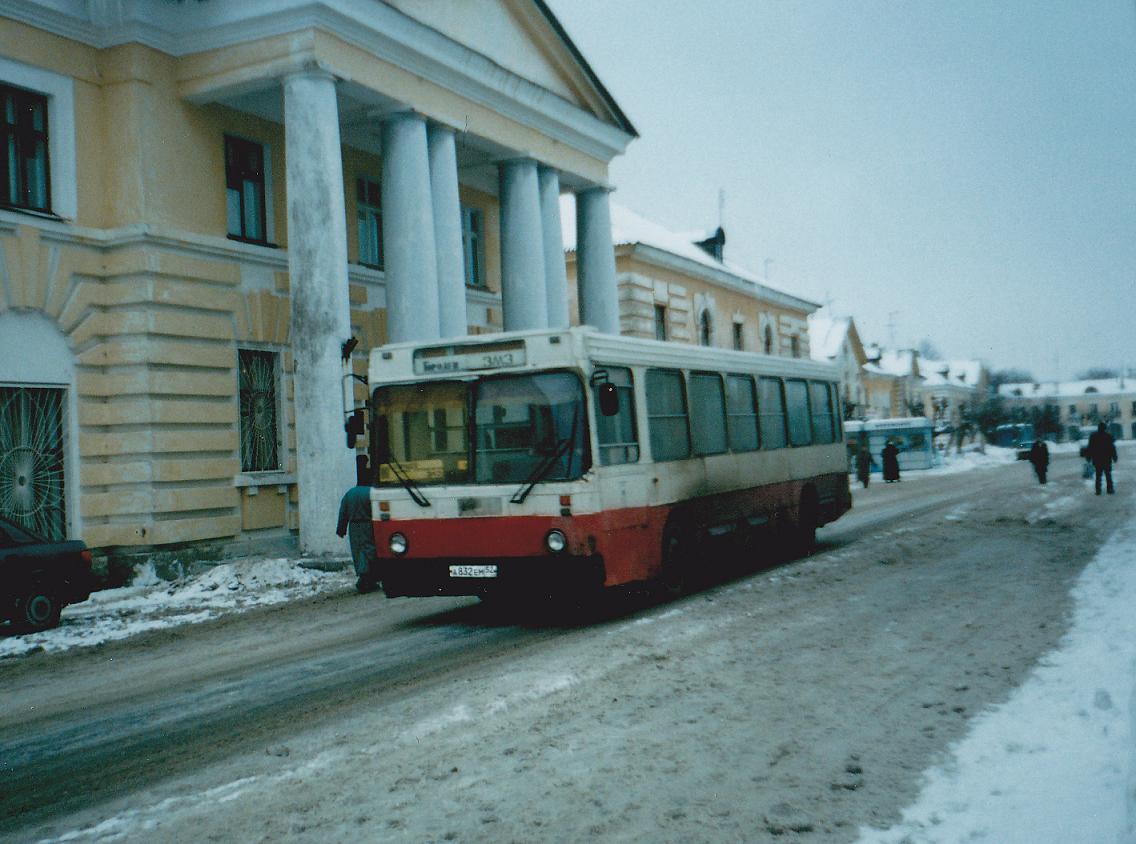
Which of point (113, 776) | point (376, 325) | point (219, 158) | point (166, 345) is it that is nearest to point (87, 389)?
point (166, 345)

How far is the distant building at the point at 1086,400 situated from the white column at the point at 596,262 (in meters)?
91.0

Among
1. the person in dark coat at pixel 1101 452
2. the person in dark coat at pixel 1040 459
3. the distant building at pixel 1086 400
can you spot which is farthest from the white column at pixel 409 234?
the distant building at pixel 1086 400

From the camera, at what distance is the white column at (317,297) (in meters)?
17.5

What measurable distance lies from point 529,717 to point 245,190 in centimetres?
1534

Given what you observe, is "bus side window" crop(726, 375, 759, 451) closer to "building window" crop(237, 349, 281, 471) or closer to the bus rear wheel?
the bus rear wheel

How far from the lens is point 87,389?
17.4 meters

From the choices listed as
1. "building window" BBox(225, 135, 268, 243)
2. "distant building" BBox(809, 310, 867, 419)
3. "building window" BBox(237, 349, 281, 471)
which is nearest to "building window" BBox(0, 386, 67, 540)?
"building window" BBox(237, 349, 281, 471)

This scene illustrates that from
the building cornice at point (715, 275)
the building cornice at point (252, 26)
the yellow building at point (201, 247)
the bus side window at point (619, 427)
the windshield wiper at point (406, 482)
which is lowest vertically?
the windshield wiper at point (406, 482)

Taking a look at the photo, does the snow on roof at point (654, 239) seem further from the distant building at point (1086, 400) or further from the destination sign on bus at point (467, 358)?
the distant building at point (1086, 400)

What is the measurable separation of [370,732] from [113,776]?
1.45 m

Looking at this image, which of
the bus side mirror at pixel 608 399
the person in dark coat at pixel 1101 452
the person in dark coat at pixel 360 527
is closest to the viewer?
the bus side mirror at pixel 608 399

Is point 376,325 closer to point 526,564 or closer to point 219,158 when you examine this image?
point 219,158

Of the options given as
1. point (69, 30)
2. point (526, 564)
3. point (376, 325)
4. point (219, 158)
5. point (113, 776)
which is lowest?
point (113, 776)

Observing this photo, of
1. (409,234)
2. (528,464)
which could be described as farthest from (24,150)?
(528,464)
